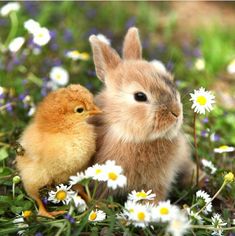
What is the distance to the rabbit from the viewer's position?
332cm

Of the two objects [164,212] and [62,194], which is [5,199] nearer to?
[62,194]

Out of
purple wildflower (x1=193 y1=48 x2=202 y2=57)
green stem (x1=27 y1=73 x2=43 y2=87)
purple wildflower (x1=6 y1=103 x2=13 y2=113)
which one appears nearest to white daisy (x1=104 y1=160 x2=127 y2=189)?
purple wildflower (x1=6 y1=103 x2=13 y2=113)

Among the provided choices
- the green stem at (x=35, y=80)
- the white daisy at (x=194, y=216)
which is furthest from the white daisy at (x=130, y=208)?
the green stem at (x=35, y=80)

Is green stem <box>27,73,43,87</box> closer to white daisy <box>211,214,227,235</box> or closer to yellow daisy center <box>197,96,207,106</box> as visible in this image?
yellow daisy center <box>197,96,207,106</box>

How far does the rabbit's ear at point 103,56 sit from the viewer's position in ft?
12.0

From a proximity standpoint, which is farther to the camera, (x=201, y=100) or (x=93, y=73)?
(x=93, y=73)

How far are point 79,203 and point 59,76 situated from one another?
6.12ft

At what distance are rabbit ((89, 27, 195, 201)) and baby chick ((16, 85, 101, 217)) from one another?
21 cm

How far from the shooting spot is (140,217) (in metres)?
2.89

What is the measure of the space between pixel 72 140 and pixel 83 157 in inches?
6.0

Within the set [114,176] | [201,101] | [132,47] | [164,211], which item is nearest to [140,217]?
[164,211]

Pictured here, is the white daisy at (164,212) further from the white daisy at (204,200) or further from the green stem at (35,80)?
the green stem at (35,80)

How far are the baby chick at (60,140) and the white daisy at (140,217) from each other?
550 millimetres

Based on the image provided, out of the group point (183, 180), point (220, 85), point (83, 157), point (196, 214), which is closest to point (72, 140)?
point (83, 157)
